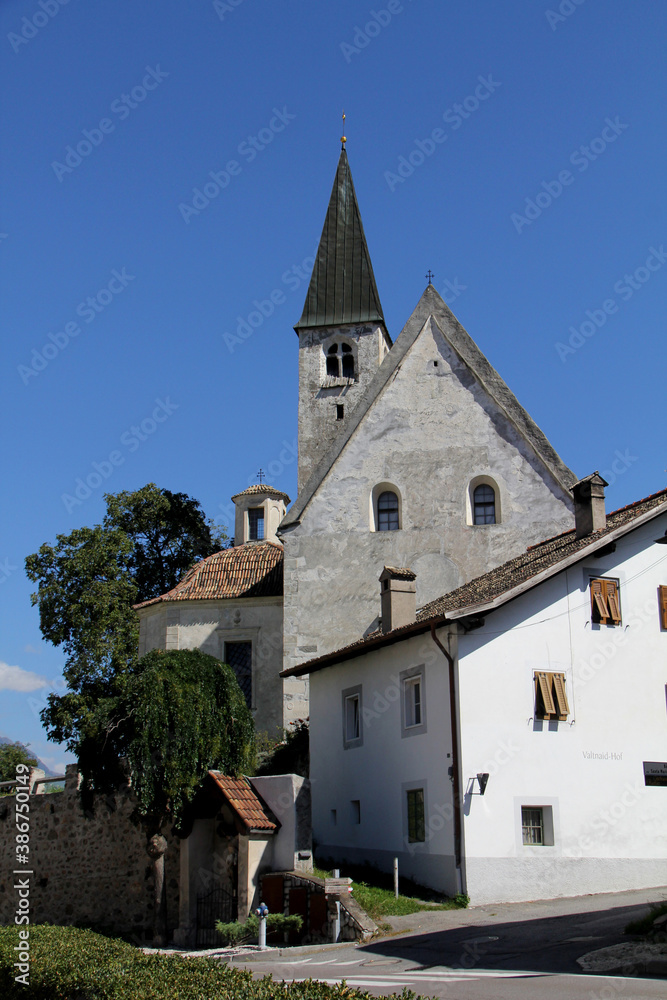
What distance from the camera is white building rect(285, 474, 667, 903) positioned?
62.4 ft

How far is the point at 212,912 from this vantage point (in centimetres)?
1936

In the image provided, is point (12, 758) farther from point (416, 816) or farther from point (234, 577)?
point (416, 816)

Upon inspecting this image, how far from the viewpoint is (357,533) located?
97.9 ft

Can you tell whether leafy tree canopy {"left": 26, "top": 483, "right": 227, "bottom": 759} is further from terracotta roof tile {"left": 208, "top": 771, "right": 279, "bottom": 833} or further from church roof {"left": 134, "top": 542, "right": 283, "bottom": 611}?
terracotta roof tile {"left": 208, "top": 771, "right": 279, "bottom": 833}

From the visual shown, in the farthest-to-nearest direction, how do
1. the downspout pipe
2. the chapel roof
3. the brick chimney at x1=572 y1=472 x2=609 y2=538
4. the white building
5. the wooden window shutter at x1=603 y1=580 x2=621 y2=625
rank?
the brick chimney at x1=572 y1=472 x2=609 y2=538, the wooden window shutter at x1=603 y1=580 x2=621 y2=625, the chapel roof, the white building, the downspout pipe

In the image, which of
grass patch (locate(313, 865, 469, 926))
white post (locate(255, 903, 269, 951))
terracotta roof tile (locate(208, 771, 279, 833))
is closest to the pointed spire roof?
terracotta roof tile (locate(208, 771, 279, 833))

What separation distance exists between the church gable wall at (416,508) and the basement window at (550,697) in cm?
881

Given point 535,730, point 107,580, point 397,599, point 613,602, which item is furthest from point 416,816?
point 107,580

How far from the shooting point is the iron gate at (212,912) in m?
18.8

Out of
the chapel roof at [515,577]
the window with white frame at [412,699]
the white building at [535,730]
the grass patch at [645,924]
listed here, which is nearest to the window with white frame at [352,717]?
the white building at [535,730]

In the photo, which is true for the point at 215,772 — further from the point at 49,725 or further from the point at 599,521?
the point at 49,725

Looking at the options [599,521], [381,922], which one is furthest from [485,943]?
[599,521]

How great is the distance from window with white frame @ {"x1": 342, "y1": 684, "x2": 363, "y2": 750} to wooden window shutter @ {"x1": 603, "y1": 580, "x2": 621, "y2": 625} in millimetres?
6149

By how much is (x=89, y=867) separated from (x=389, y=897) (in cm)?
845
